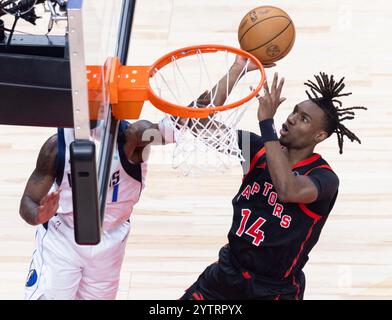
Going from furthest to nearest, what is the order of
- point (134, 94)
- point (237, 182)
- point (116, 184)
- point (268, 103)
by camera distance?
point (237, 182)
point (116, 184)
point (268, 103)
point (134, 94)

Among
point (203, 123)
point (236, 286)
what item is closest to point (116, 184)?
point (203, 123)

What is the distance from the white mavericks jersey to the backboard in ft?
0.82

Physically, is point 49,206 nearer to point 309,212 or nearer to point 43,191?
point 43,191

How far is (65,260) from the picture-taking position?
4461mm

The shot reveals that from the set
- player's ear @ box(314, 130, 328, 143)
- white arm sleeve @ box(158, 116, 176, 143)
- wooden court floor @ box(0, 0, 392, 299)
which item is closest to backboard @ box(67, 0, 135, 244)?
white arm sleeve @ box(158, 116, 176, 143)

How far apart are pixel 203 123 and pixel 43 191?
67 centimetres

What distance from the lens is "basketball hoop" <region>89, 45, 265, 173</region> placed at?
390 cm

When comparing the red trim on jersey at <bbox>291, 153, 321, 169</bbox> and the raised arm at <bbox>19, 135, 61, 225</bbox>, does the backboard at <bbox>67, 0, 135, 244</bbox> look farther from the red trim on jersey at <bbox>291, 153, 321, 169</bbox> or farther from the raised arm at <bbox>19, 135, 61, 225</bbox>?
the red trim on jersey at <bbox>291, 153, 321, 169</bbox>

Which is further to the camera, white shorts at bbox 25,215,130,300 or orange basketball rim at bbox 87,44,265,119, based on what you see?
white shorts at bbox 25,215,130,300

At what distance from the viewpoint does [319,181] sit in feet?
13.8

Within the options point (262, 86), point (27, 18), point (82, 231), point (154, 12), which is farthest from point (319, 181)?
point (154, 12)

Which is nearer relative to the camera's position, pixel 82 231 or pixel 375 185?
pixel 82 231

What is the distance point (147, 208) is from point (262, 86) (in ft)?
5.15

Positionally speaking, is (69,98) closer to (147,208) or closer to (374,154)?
(147,208)
